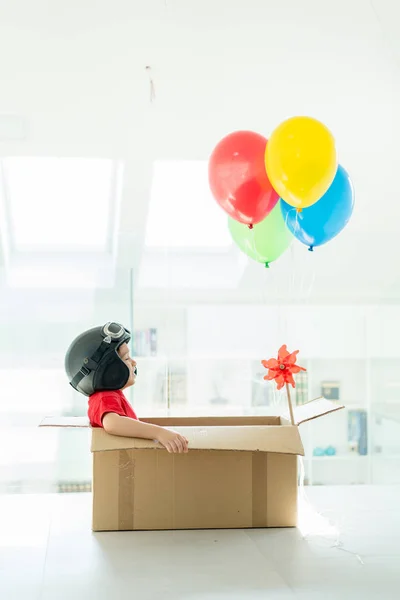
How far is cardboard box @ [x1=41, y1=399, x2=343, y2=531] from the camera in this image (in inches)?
78.6

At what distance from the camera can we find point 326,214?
2.17 m

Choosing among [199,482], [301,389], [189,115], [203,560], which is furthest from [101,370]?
[301,389]

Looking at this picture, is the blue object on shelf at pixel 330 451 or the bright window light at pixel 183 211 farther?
the blue object on shelf at pixel 330 451

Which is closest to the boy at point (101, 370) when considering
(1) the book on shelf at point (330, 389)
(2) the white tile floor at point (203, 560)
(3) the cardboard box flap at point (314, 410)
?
(2) the white tile floor at point (203, 560)

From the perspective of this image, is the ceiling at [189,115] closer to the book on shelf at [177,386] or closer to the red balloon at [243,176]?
the book on shelf at [177,386]

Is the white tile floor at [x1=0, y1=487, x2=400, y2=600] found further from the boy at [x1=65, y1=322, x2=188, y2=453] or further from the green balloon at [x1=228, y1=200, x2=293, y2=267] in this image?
the green balloon at [x1=228, y1=200, x2=293, y2=267]

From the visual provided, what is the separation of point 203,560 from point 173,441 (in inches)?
13.2

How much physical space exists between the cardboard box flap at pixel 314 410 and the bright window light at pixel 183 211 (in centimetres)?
190

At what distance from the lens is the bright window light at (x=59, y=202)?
157 inches

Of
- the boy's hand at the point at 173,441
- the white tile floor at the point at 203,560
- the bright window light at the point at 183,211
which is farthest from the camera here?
the bright window light at the point at 183,211

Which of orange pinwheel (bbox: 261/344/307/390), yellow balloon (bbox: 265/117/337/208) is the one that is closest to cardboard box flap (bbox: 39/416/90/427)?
orange pinwheel (bbox: 261/344/307/390)

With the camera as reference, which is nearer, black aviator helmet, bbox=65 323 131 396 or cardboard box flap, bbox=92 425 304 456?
cardboard box flap, bbox=92 425 304 456

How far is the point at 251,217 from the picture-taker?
7.14ft

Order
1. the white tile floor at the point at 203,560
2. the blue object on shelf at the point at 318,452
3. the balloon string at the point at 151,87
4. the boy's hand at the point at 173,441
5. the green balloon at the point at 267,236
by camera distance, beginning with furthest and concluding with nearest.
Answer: the blue object on shelf at the point at 318,452
the balloon string at the point at 151,87
the green balloon at the point at 267,236
the boy's hand at the point at 173,441
the white tile floor at the point at 203,560
